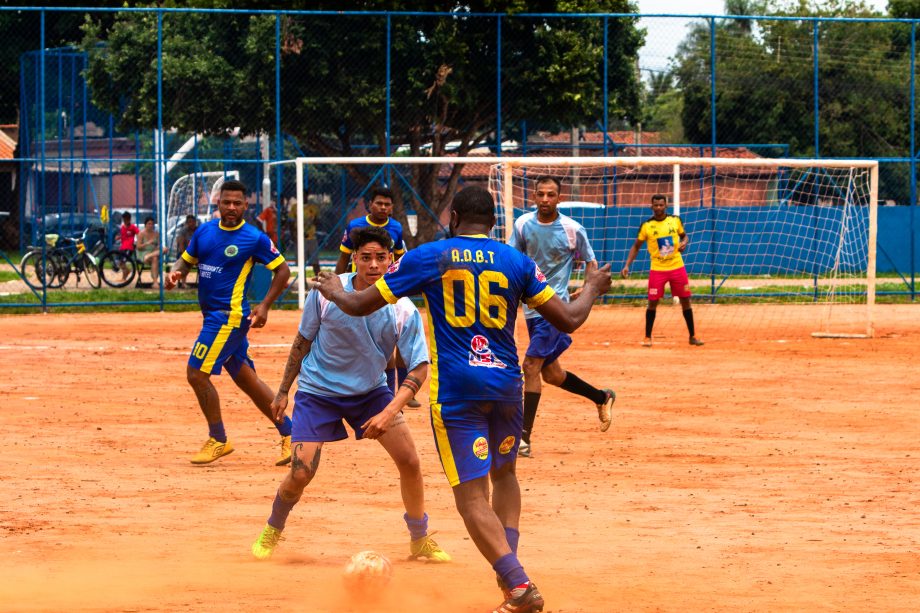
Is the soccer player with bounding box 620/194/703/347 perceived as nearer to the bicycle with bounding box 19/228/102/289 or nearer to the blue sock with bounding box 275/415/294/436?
the blue sock with bounding box 275/415/294/436

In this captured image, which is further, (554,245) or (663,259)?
(663,259)

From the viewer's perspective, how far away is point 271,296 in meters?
9.57

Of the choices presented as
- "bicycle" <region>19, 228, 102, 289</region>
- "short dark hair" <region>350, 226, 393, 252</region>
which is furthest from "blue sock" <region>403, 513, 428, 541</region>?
"bicycle" <region>19, 228, 102, 289</region>

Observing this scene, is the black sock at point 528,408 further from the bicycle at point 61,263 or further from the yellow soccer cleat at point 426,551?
the bicycle at point 61,263

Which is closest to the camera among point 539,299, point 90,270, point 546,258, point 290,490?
point 539,299

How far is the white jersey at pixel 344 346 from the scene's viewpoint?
670 cm

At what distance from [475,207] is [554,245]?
4.44m

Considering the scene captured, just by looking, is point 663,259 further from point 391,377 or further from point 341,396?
point 341,396

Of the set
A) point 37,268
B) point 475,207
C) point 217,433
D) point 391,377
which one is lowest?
point 217,433

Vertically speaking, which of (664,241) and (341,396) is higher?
(664,241)

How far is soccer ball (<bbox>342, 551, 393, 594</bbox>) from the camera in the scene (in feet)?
19.3

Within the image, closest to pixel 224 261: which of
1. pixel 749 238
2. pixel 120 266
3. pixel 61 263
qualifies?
pixel 61 263

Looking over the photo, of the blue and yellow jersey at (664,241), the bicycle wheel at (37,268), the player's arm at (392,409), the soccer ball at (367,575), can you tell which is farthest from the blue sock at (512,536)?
the bicycle wheel at (37,268)

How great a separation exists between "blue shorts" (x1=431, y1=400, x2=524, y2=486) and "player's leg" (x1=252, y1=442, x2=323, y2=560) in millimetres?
1240
